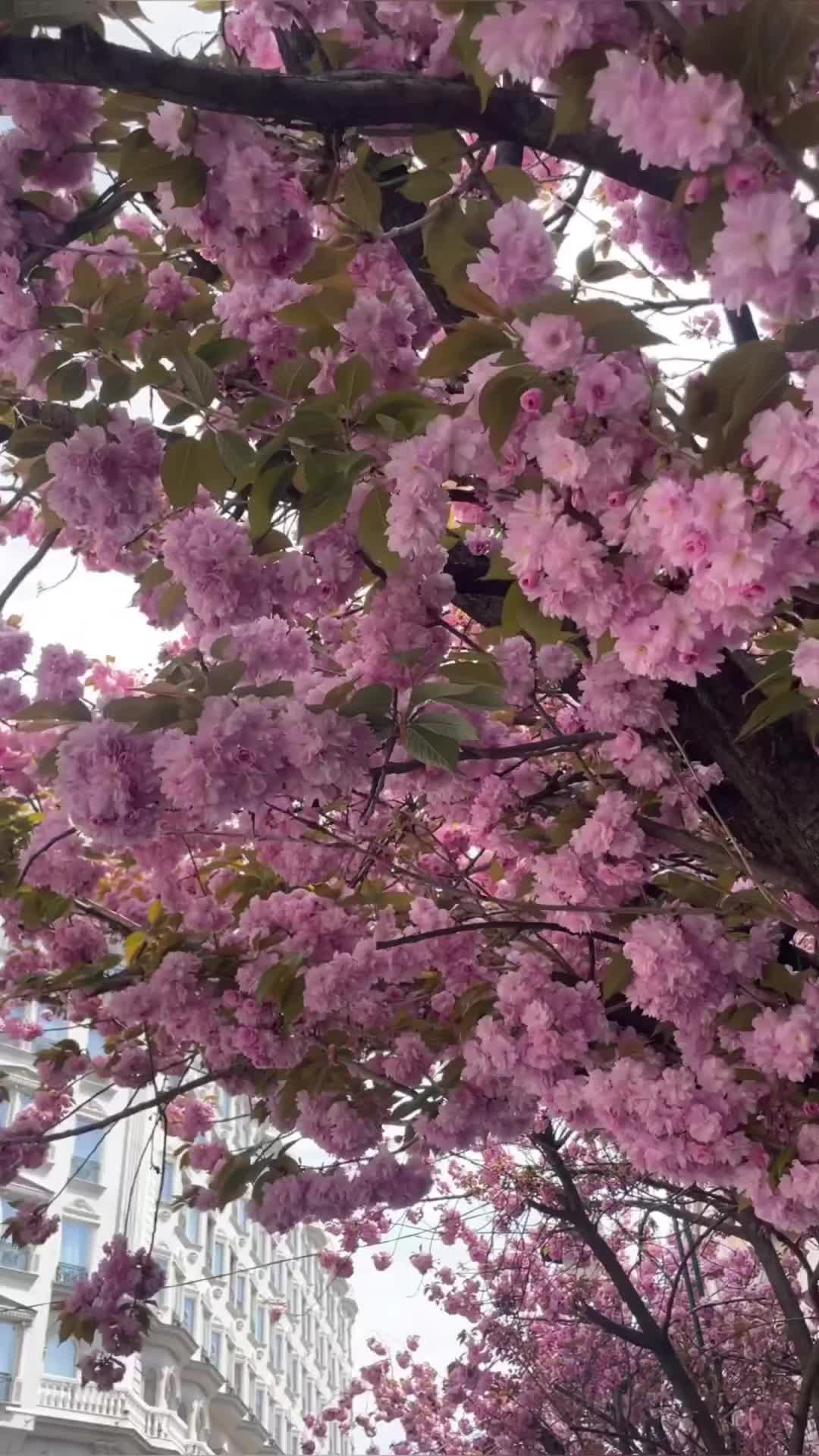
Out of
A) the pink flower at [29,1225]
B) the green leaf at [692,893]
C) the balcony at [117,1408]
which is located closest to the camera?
the green leaf at [692,893]

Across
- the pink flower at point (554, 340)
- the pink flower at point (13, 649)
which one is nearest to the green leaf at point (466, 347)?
the pink flower at point (554, 340)

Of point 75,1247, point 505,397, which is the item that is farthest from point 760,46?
point 75,1247

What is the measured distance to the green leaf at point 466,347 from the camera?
1180 millimetres

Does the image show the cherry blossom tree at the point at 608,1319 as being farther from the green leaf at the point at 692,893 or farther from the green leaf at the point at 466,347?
the green leaf at the point at 466,347

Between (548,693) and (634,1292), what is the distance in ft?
9.27

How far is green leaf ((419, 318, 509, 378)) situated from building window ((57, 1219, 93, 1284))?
15.3 m

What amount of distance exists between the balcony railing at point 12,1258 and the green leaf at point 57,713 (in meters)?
13.6

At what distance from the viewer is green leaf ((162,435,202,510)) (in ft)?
4.94

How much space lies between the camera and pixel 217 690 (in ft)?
5.01

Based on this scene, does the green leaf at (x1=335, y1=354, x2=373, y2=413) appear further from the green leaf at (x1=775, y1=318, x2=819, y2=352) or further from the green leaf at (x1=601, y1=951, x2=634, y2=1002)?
the green leaf at (x1=601, y1=951, x2=634, y2=1002)

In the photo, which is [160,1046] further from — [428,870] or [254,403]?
[254,403]

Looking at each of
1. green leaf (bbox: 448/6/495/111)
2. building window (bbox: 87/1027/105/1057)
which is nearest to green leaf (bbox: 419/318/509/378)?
green leaf (bbox: 448/6/495/111)

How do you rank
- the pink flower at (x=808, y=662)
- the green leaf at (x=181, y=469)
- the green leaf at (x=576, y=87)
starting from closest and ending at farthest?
the green leaf at (x=576, y=87) < the pink flower at (x=808, y=662) < the green leaf at (x=181, y=469)

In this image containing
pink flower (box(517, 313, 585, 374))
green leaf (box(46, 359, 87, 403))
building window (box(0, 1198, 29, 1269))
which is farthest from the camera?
building window (box(0, 1198, 29, 1269))
